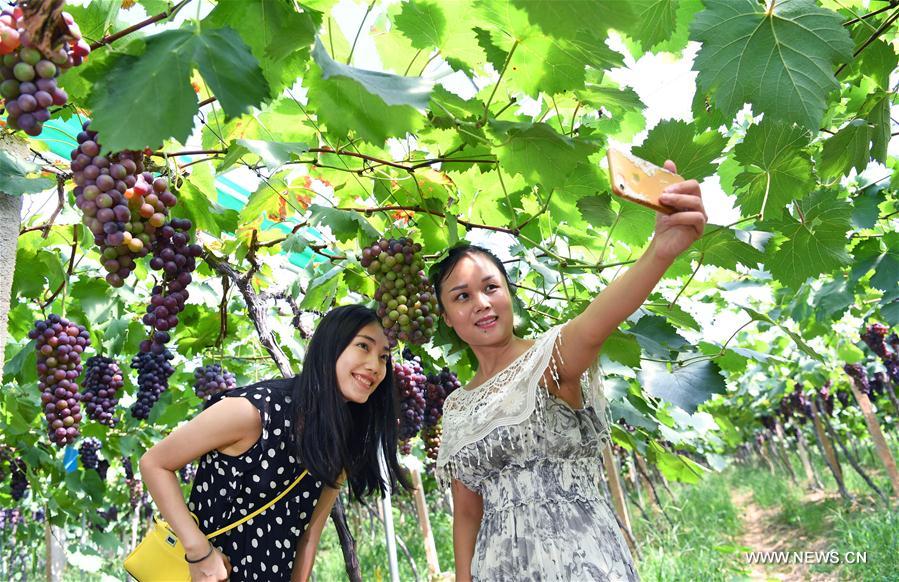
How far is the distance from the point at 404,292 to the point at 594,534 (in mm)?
869

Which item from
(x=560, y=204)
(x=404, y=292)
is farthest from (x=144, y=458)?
(x=560, y=204)

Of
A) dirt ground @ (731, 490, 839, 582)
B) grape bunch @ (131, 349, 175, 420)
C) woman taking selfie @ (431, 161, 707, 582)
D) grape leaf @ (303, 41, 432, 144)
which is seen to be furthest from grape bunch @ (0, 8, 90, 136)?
dirt ground @ (731, 490, 839, 582)

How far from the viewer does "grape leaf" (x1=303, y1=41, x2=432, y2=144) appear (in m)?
1.00

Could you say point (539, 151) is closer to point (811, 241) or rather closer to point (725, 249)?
point (725, 249)

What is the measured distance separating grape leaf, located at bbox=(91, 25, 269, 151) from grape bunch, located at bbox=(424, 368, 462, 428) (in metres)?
2.24

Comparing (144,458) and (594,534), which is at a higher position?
(144,458)

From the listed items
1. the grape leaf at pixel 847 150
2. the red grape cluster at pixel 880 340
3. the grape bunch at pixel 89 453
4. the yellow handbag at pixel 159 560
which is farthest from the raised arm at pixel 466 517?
the red grape cluster at pixel 880 340

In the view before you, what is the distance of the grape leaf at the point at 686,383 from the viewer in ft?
6.86

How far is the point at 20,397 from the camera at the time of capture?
4082mm

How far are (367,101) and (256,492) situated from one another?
44.7 inches

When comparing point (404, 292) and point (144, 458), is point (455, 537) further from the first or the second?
point (144, 458)

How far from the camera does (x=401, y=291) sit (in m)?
2.12

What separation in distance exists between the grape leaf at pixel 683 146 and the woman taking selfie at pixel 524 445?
43 cm

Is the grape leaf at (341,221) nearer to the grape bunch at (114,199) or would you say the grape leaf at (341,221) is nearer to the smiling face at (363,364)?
the smiling face at (363,364)
